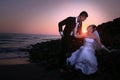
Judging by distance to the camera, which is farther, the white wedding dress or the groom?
the white wedding dress

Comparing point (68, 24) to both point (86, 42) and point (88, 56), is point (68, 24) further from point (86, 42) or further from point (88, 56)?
point (88, 56)

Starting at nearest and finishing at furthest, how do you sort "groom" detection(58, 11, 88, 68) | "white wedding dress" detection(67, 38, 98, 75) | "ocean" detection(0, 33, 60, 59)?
1. "groom" detection(58, 11, 88, 68)
2. "white wedding dress" detection(67, 38, 98, 75)
3. "ocean" detection(0, 33, 60, 59)

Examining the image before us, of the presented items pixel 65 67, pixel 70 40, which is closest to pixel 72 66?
pixel 65 67

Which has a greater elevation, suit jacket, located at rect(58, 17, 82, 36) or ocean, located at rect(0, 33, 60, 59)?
suit jacket, located at rect(58, 17, 82, 36)

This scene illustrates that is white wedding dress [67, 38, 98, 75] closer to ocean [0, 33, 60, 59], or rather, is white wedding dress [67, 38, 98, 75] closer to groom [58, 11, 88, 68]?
groom [58, 11, 88, 68]

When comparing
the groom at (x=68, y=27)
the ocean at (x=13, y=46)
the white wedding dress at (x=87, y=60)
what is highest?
the groom at (x=68, y=27)

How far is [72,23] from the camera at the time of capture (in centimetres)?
918

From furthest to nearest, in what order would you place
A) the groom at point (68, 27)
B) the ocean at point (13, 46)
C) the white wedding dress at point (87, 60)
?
the ocean at point (13, 46), the white wedding dress at point (87, 60), the groom at point (68, 27)

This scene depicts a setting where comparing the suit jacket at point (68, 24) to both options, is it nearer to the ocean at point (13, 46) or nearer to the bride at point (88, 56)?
the bride at point (88, 56)

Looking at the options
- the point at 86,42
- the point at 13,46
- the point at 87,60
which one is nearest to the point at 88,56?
the point at 87,60

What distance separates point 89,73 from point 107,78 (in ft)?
2.45

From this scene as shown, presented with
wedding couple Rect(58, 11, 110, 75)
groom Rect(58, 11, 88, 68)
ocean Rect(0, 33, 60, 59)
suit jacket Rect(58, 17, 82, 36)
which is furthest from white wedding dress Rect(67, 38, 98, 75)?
ocean Rect(0, 33, 60, 59)

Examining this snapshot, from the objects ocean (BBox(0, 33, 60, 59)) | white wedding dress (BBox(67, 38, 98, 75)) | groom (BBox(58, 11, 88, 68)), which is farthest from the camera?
ocean (BBox(0, 33, 60, 59))

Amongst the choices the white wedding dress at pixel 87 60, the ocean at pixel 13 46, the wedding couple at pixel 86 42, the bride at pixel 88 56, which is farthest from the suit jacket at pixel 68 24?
the ocean at pixel 13 46
